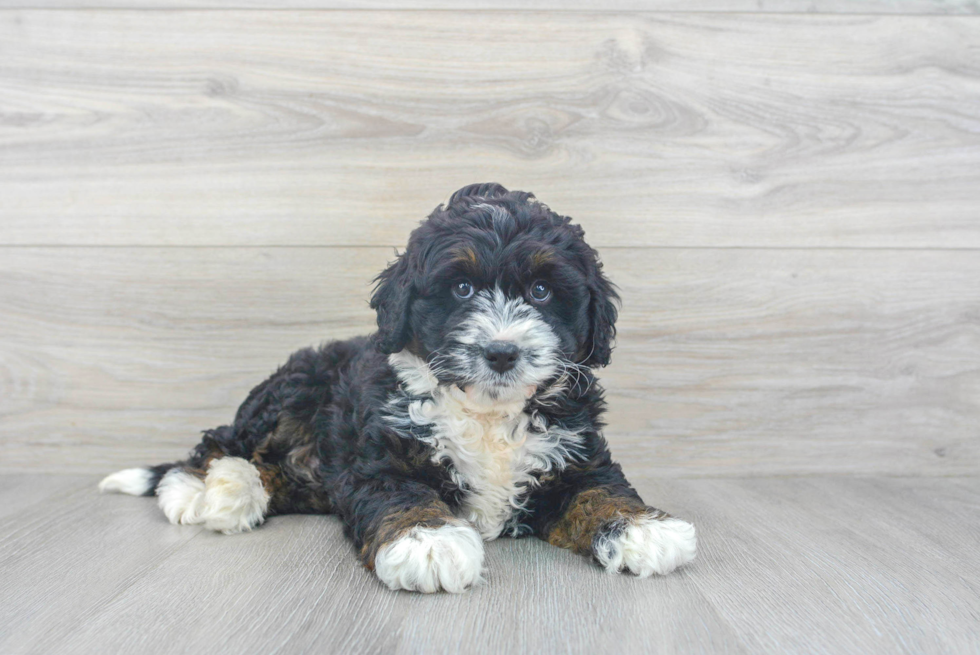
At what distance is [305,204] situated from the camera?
3.14 metres

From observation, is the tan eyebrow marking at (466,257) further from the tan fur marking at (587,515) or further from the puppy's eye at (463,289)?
the tan fur marking at (587,515)

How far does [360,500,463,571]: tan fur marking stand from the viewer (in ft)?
6.08

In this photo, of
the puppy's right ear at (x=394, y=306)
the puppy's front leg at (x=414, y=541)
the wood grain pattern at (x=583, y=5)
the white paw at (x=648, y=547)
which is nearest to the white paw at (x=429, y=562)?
the puppy's front leg at (x=414, y=541)

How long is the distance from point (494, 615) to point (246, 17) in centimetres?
252

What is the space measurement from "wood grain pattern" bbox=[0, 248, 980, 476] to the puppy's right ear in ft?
3.13

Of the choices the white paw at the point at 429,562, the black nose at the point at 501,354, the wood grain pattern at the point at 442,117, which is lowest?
the white paw at the point at 429,562

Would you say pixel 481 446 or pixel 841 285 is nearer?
pixel 481 446

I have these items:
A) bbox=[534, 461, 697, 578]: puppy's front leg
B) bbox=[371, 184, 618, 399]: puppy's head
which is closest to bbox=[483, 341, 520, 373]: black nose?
bbox=[371, 184, 618, 399]: puppy's head

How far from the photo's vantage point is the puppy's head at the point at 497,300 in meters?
1.93

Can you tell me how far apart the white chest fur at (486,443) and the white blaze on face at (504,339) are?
19 centimetres

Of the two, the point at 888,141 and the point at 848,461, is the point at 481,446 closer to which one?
the point at 848,461

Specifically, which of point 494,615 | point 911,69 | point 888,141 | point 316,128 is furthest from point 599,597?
point 911,69

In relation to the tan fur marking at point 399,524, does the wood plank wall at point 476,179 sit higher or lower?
higher

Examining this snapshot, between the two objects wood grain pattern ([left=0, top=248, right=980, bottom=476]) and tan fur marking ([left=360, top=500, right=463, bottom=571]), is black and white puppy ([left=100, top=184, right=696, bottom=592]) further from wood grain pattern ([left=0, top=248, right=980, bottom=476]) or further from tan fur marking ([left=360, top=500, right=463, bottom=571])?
wood grain pattern ([left=0, top=248, right=980, bottom=476])
